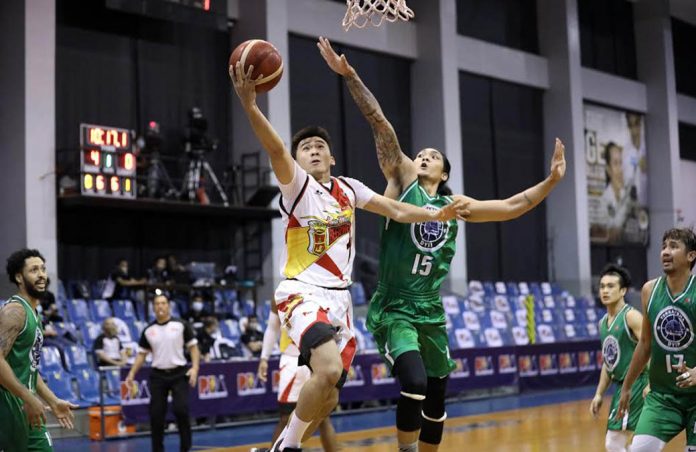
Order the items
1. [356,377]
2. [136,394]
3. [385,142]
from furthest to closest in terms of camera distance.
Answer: [356,377], [136,394], [385,142]

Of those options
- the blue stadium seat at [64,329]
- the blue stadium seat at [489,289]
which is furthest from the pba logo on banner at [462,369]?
the blue stadium seat at [64,329]

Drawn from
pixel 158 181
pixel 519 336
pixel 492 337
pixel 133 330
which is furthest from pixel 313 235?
pixel 519 336

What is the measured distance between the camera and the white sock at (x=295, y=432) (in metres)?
6.03

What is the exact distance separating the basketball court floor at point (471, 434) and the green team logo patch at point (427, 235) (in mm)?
4841

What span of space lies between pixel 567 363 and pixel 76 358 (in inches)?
451

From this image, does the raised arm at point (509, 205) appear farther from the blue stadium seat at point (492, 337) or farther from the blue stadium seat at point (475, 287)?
the blue stadium seat at point (475, 287)

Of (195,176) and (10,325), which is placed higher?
(195,176)

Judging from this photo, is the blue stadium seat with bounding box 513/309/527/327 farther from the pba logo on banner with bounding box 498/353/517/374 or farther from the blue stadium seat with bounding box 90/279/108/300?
the blue stadium seat with bounding box 90/279/108/300

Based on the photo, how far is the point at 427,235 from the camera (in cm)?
753

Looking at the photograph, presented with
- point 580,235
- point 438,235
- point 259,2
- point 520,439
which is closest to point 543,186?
point 438,235

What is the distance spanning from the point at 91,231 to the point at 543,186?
46.2ft

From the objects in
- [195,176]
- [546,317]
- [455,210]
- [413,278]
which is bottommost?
[546,317]

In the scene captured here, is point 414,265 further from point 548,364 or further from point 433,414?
point 548,364

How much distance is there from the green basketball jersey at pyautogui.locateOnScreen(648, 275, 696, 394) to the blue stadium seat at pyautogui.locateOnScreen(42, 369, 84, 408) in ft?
33.0
